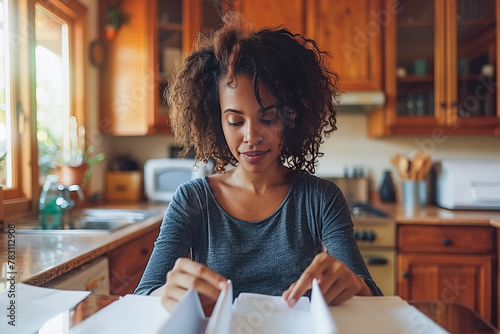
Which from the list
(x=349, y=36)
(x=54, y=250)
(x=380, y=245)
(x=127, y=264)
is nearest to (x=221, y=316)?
(x=54, y=250)

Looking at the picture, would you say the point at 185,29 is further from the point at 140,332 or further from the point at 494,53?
the point at 140,332

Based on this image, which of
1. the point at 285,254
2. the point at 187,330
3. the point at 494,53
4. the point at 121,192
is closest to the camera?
the point at 187,330

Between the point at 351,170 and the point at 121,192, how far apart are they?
1.42 meters

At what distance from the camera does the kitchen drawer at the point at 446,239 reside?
1962 millimetres

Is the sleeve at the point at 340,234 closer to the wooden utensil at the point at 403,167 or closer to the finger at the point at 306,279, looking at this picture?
the finger at the point at 306,279

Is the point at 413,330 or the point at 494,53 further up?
the point at 494,53

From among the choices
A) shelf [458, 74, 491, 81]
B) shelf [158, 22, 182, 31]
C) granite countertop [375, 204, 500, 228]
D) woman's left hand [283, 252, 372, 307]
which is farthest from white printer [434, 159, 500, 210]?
woman's left hand [283, 252, 372, 307]

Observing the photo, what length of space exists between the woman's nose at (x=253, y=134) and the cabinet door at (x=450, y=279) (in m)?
1.48

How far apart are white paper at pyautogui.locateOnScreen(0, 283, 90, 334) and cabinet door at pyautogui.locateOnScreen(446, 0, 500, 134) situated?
217 centimetres

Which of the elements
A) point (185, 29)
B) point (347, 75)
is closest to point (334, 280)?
point (347, 75)

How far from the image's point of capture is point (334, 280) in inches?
24.7

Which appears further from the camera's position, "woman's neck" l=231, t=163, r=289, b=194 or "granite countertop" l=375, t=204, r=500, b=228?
"granite countertop" l=375, t=204, r=500, b=228

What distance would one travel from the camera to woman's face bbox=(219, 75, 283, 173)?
80cm

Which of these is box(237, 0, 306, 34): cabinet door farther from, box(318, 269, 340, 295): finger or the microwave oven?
box(318, 269, 340, 295): finger
